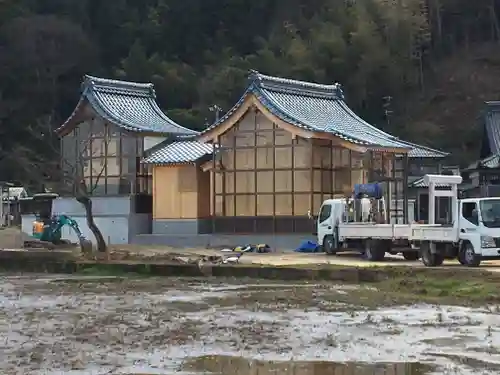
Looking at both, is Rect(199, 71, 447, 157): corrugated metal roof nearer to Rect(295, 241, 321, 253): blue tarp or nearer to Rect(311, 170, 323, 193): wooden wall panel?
Rect(311, 170, 323, 193): wooden wall panel

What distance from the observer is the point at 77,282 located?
17.8 metres

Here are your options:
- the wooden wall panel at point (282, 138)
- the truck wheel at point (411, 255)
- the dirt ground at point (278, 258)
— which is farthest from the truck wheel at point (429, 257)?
the wooden wall panel at point (282, 138)

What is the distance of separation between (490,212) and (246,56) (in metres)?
35.8

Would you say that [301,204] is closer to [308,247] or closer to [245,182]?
[245,182]

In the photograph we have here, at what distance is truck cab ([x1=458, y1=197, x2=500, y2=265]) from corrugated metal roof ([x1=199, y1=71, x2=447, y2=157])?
773 centimetres

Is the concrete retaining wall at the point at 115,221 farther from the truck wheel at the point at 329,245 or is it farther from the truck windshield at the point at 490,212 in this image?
the truck windshield at the point at 490,212

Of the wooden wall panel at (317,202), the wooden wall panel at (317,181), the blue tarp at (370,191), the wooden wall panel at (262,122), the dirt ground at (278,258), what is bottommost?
the dirt ground at (278,258)

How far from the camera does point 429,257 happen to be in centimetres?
1859

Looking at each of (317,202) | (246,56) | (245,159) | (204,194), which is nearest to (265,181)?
(245,159)

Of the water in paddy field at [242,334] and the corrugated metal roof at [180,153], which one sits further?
the corrugated metal roof at [180,153]

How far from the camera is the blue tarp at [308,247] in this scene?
80.8ft

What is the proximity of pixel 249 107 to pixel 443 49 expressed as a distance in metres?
31.5

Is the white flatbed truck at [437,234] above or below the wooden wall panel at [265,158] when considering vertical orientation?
below

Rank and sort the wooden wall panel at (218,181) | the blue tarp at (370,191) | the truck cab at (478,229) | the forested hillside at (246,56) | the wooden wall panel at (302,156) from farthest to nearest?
the forested hillside at (246,56)
the wooden wall panel at (218,181)
the wooden wall panel at (302,156)
the blue tarp at (370,191)
the truck cab at (478,229)
